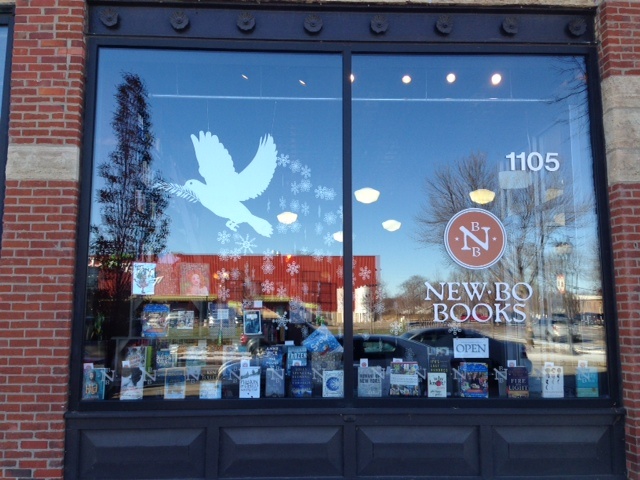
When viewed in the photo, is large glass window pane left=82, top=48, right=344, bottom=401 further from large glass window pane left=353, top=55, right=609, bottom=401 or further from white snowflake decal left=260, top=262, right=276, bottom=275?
large glass window pane left=353, top=55, right=609, bottom=401

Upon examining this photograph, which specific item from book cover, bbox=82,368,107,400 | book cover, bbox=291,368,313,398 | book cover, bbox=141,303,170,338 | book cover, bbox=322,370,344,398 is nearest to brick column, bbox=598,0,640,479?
book cover, bbox=322,370,344,398

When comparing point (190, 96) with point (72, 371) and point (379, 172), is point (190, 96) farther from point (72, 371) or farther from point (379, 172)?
point (72, 371)

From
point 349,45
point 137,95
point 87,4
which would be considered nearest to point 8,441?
point 137,95

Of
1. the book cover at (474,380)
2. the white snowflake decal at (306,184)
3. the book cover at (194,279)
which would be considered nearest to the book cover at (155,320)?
the book cover at (194,279)

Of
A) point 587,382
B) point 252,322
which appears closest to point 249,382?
point 252,322

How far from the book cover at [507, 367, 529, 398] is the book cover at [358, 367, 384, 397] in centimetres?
A: 118

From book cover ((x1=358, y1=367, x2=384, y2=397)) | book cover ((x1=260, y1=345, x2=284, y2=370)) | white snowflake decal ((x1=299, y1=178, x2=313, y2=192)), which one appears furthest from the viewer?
white snowflake decal ((x1=299, y1=178, x2=313, y2=192))

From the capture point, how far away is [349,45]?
5051 mm

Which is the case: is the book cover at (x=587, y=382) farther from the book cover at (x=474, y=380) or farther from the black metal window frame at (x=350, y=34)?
the book cover at (x=474, y=380)

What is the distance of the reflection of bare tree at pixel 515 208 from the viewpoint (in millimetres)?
5309

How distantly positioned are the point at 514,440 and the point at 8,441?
13.8 ft

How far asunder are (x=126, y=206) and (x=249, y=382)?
2.07 m

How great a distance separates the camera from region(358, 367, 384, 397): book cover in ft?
15.9

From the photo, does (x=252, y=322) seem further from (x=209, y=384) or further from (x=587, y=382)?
(x=587, y=382)
